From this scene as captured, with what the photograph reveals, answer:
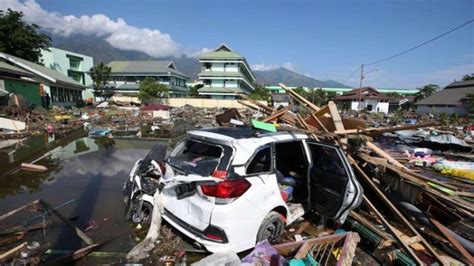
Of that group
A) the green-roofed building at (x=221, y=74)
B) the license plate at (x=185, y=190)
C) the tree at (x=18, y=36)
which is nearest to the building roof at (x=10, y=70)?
the tree at (x=18, y=36)

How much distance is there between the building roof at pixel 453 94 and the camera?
145ft

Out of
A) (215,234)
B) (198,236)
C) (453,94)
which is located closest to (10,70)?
(198,236)

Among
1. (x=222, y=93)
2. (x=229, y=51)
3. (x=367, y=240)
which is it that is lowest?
(x=367, y=240)

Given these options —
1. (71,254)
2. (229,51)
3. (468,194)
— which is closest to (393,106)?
(229,51)

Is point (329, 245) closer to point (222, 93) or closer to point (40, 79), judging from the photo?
point (40, 79)

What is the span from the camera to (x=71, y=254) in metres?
3.45

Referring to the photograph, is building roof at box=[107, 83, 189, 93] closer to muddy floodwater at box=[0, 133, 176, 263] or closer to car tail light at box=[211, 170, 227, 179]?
muddy floodwater at box=[0, 133, 176, 263]

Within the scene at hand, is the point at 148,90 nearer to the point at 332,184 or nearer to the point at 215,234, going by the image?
the point at 332,184

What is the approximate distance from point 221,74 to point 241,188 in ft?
174

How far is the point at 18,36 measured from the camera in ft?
115

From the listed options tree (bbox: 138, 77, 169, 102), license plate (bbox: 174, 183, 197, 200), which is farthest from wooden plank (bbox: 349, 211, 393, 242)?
tree (bbox: 138, 77, 169, 102)

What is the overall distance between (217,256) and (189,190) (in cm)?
87

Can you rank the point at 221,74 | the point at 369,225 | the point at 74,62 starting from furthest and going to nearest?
1. the point at 221,74
2. the point at 74,62
3. the point at 369,225

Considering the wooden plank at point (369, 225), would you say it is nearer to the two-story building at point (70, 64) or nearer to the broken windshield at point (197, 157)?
the broken windshield at point (197, 157)
